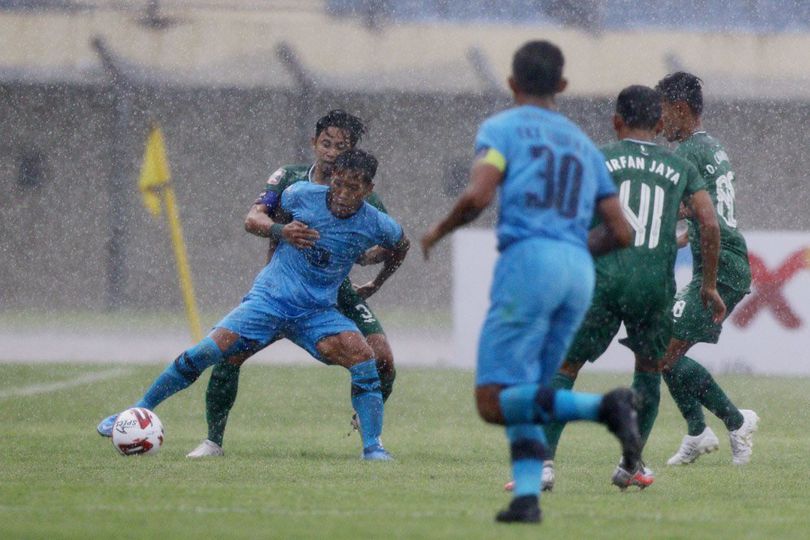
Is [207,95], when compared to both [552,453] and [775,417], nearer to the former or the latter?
[775,417]

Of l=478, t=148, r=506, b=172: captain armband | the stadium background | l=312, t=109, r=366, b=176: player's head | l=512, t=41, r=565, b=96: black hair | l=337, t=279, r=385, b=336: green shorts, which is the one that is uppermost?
the stadium background

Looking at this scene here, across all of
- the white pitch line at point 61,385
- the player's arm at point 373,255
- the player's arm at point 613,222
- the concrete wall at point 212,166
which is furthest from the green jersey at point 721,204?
the concrete wall at point 212,166

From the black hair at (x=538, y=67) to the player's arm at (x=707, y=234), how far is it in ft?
5.32

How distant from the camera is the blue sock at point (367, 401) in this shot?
9.17 metres

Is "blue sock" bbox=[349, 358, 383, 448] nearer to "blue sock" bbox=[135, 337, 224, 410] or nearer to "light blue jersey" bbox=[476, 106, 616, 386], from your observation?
"blue sock" bbox=[135, 337, 224, 410]

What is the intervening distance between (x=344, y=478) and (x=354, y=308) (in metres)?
1.97

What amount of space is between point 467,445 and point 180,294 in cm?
2110

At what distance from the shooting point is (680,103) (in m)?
8.71

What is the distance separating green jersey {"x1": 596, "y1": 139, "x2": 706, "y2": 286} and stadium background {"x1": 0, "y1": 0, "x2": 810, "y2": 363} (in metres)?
22.9

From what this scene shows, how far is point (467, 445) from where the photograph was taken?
34.0ft

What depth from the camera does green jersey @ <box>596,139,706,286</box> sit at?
24.0ft

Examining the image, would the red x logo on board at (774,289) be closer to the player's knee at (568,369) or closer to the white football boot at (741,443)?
the white football boot at (741,443)

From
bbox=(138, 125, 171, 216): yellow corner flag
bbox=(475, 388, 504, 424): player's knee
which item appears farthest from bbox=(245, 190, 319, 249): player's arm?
bbox=(138, 125, 171, 216): yellow corner flag

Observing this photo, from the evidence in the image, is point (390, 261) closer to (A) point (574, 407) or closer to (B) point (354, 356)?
(B) point (354, 356)
